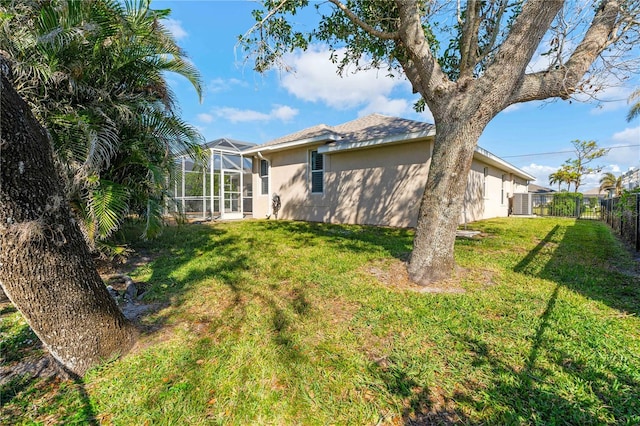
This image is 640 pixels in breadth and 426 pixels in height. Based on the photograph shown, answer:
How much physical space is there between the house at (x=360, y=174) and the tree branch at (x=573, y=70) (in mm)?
4202

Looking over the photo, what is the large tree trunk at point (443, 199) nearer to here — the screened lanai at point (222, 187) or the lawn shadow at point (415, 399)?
the lawn shadow at point (415, 399)

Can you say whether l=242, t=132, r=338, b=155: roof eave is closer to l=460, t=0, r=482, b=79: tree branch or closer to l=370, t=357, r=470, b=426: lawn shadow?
l=460, t=0, r=482, b=79: tree branch

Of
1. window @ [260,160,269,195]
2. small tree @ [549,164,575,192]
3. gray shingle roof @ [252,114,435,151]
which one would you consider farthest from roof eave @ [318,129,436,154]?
small tree @ [549,164,575,192]

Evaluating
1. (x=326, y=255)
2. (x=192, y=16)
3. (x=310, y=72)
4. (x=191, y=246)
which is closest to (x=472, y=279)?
(x=326, y=255)

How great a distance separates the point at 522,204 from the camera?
16.5 meters

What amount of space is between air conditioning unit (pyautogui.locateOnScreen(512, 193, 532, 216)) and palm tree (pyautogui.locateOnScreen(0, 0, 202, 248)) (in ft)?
59.1

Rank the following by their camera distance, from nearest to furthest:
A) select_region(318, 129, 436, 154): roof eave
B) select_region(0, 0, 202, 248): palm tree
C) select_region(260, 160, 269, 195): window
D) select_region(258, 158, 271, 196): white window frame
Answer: select_region(0, 0, 202, 248): palm tree, select_region(318, 129, 436, 154): roof eave, select_region(258, 158, 271, 196): white window frame, select_region(260, 160, 269, 195): window

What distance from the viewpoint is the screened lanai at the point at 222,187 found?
13227mm

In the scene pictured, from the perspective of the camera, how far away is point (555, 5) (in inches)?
132

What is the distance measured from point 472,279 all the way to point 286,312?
2.75m

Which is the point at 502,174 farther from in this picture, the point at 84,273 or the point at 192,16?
the point at 84,273

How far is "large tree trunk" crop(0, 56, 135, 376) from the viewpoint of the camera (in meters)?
1.67

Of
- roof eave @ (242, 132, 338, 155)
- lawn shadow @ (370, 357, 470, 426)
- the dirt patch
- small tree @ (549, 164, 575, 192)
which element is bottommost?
lawn shadow @ (370, 357, 470, 426)

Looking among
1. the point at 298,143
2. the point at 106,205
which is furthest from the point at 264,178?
the point at 106,205
